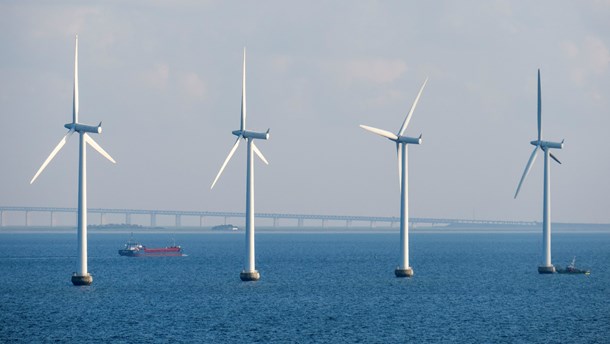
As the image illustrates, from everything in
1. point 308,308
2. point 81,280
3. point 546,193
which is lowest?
point 308,308

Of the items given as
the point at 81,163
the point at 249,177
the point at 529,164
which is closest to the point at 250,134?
the point at 249,177

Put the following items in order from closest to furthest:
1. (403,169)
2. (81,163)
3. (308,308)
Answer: (308,308)
(81,163)
(403,169)

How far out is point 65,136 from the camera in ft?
408

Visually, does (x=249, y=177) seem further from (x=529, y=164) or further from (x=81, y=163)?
(x=529, y=164)

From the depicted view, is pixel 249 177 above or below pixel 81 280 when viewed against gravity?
above

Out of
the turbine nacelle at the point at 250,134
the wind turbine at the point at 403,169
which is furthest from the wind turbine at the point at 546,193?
the turbine nacelle at the point at 250,134

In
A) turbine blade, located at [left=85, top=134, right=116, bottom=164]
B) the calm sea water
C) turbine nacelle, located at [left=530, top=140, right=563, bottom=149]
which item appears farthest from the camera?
turbine nacelle, located at [left=530, top=140, right=563, bottom=149]

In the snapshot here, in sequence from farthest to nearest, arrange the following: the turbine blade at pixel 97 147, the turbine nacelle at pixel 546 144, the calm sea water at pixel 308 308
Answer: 1. the turbine nacelle at pixel 546 144
2. the turbine blade at pixel 97 147
3. the calm sea water at pixel 308 308

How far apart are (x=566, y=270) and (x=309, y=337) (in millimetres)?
85193

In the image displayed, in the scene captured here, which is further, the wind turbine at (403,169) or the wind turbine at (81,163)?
the wind turbine at (403,169)

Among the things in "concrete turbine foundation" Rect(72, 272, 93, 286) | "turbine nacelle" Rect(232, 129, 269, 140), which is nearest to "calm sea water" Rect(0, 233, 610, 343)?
"concrete turbine foundation" Rect(72, 272, 93, 286)

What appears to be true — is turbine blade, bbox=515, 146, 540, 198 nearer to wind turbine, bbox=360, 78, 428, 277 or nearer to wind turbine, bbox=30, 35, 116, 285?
wind turbine, bbox=360, 78, 428, 277

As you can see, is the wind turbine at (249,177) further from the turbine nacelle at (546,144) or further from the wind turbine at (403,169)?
the turbine nacelle at (546,144)

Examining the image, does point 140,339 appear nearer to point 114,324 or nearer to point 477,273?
point 114,324
